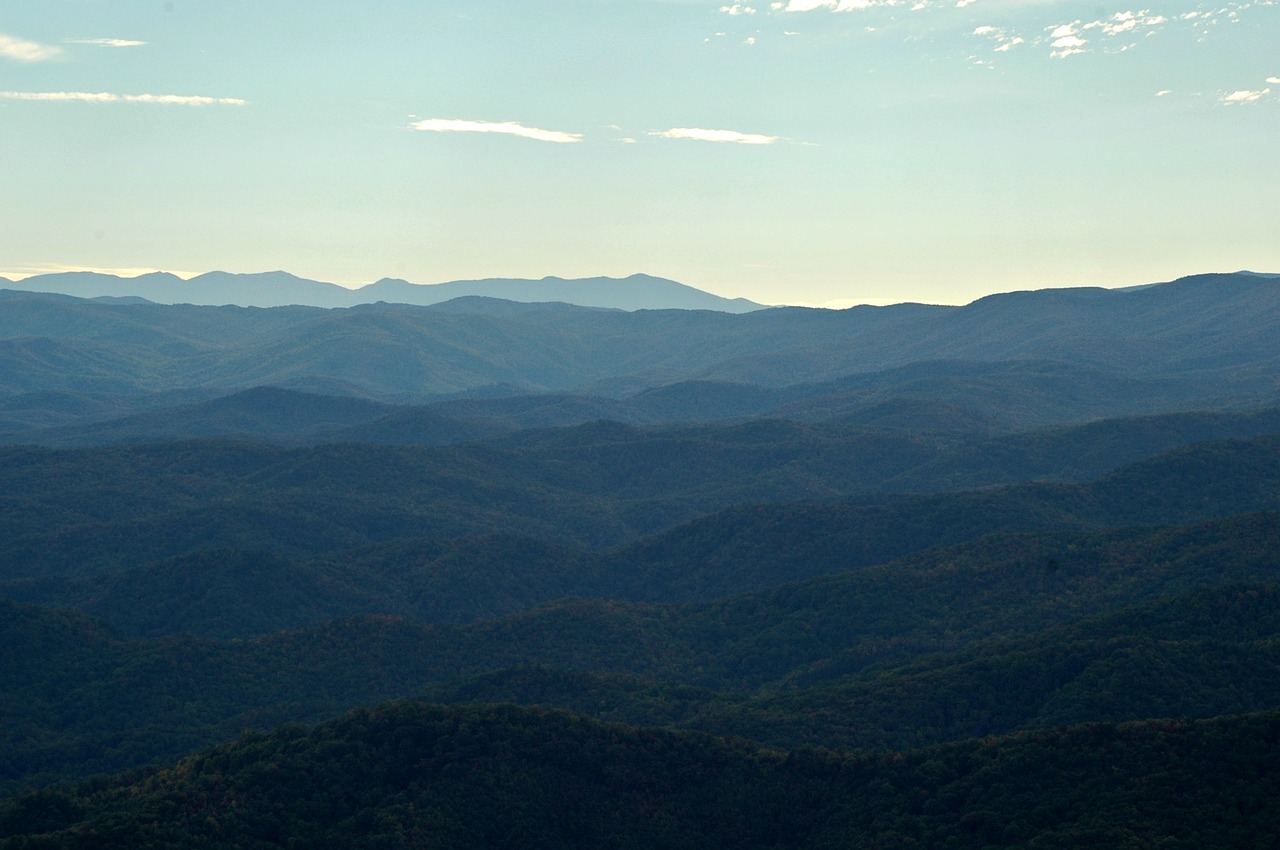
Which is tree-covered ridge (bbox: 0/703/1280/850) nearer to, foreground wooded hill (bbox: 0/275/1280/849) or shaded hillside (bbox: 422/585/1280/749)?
foreground wooded hill (bbox: 0/275/1280/849)

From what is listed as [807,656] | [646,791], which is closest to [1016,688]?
[646,791]

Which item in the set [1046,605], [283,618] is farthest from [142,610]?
[1046,605]

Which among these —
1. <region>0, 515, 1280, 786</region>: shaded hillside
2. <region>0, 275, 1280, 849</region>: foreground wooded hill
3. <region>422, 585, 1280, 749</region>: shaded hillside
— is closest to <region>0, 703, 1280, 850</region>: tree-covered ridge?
<region>0, 275, 1280, 849</region>: foreground wooded hill

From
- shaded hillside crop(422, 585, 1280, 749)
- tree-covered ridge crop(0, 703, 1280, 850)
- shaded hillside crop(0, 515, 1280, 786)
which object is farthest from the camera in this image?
shaded hillside crop(0, 515, 1280, 786)

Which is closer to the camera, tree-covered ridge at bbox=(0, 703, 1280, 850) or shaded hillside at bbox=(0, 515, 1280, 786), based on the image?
tree-covered ridge at bbox=(0, 703, 1280, 850)

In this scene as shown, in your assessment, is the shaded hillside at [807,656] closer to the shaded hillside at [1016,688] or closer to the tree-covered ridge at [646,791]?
the shaded hillside at [1016,688]

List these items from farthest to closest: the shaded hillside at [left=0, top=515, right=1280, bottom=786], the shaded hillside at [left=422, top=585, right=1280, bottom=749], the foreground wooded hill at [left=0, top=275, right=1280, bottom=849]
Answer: the shaded hillside at [left=0, top=515, right=1280, bottom=786]
the shaded hillside at [left=422, top=585, right=1280, bottom=749]
the foreground wooded hill at [left=0, top=275, right=1280, bottom=849]

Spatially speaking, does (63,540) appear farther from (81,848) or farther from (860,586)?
(81,848)

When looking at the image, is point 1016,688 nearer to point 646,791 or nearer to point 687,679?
point 646,791
